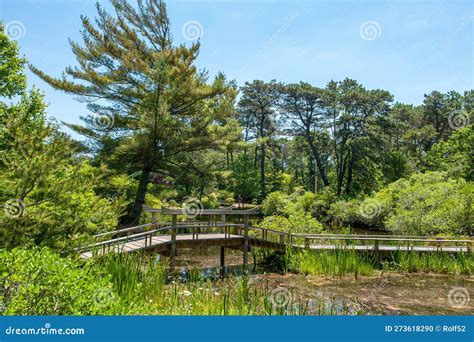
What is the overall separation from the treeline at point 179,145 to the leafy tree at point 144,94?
0.19 ft

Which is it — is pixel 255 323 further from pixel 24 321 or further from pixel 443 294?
pixel 443 294

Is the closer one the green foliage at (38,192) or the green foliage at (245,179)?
the green foliage at (38,192)

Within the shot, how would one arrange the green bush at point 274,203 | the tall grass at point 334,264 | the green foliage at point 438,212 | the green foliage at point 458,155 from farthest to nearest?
the green bush at point 274,203
the green foliage at point 458,155
the green foliage at point 438,212
the tall grass at point 334,264

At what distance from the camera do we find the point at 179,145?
687 inches

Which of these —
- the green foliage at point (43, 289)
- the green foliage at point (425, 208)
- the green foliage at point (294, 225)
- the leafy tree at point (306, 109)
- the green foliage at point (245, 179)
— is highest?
the leafy tree at point (306, 109)

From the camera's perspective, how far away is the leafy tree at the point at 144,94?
53.8ft

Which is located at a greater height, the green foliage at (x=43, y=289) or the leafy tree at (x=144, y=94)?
the leafy tree at (x=144, y=94)

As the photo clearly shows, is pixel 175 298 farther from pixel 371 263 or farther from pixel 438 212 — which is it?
pixel 438 212

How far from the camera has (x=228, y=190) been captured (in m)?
42.9

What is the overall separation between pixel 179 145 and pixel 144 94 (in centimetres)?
287

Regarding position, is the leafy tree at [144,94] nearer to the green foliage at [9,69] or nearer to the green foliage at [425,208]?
the green foliage at [9,69]

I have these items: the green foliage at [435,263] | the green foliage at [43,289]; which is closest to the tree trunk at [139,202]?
the green foliage at [435,263]

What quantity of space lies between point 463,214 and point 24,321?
1752cm

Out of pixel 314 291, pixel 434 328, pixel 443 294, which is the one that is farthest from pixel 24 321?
pixel 443 294
